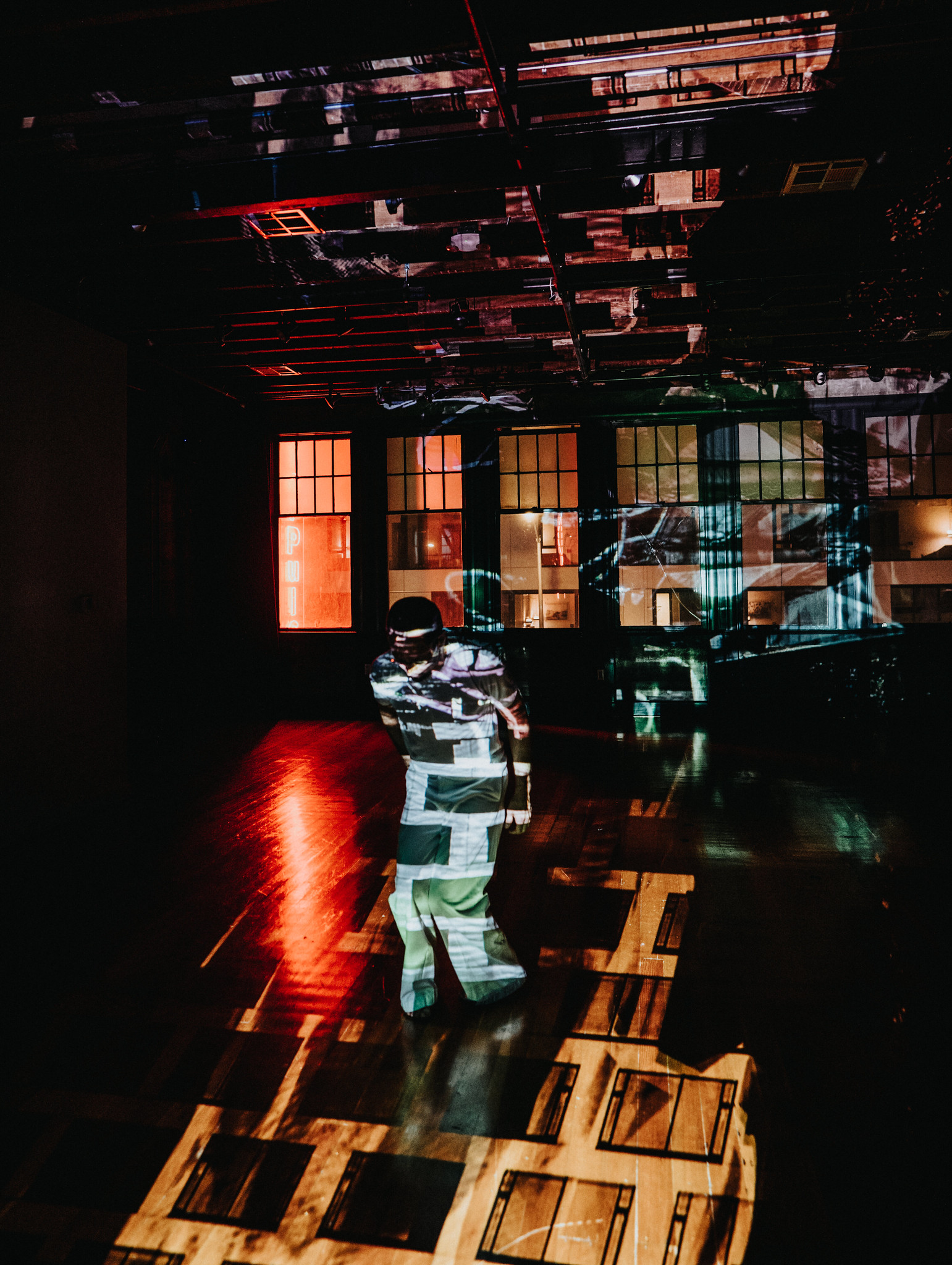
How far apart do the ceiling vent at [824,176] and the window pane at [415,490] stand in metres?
5.08

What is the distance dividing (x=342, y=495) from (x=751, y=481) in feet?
15.3

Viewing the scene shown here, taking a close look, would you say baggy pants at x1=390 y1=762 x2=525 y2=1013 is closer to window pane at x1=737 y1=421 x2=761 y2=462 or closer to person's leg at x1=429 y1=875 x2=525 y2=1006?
person's leg at x1=429 y1=875 x2=525 y2=1006

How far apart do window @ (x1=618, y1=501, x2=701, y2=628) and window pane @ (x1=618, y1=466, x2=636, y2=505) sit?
13cm

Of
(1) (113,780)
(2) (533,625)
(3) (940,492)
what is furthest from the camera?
(2) (533,625)

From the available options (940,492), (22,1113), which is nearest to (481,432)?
(940,492)

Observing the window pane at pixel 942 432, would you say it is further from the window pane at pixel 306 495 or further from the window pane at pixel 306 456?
the window pane at pixel 306 456

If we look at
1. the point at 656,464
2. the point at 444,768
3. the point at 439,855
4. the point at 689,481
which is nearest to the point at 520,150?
the point at 444,768

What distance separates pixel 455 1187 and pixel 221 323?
5.74m

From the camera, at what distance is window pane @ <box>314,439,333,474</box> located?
336 inches

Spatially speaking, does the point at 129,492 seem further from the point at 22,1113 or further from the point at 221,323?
the point at 22,1113

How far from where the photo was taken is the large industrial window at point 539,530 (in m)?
8.05

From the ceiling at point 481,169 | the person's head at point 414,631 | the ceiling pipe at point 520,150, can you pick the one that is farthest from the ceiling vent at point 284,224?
the person's head at point 414,631

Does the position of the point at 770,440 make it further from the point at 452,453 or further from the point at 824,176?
the point at 824,176

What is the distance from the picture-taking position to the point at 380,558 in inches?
326
